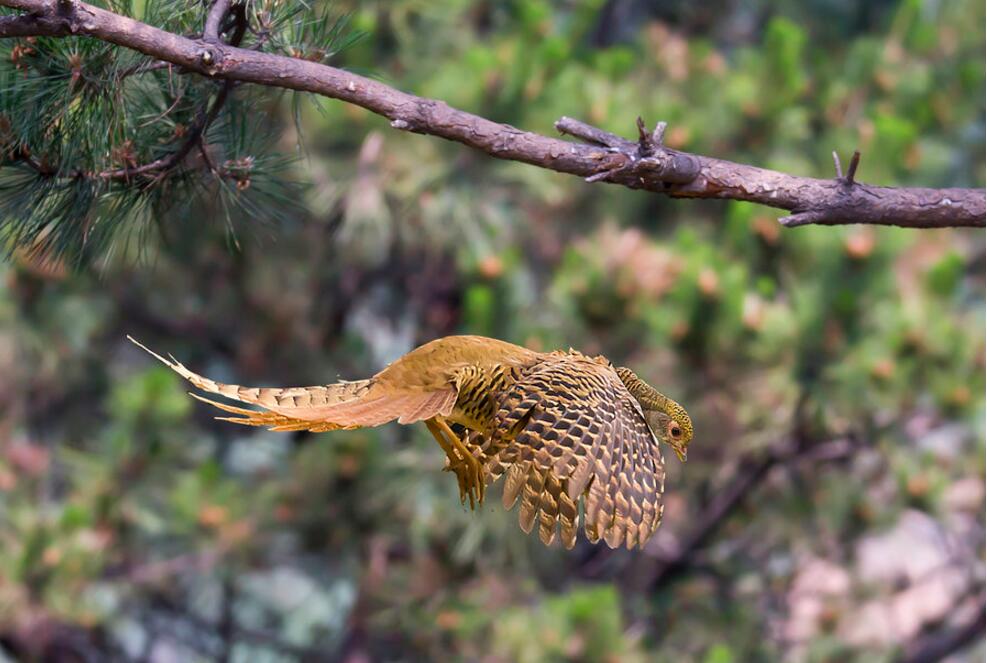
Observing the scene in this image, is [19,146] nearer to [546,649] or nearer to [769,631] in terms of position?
[546,649]

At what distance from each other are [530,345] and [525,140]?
1.60 metres

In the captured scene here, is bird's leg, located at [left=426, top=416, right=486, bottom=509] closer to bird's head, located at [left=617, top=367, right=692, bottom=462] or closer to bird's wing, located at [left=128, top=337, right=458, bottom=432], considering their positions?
bird's wing, located at [left=128, top=337, right=458, bottom=432]

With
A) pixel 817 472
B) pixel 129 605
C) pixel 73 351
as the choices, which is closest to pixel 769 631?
pixel 817 472

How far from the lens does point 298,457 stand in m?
3.16

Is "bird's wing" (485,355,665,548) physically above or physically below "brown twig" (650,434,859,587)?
above

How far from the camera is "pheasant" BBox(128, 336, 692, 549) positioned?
0.92 metres

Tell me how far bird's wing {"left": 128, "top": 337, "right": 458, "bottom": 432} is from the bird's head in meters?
0.19

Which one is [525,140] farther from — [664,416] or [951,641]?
[951,641]

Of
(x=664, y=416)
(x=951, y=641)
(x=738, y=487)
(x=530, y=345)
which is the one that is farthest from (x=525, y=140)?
(x=951, y=641)

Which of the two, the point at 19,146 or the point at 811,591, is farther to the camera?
the point at 811,591

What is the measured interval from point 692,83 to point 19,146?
257 cm

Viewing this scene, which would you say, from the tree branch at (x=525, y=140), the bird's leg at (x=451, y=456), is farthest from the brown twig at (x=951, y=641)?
the bird's leg at (x=451, y=456)

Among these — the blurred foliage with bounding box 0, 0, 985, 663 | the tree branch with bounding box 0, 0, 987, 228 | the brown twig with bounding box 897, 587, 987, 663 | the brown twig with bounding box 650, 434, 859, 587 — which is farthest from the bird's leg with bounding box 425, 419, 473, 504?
the brown twig with bounding box 897, 587, 987, 663

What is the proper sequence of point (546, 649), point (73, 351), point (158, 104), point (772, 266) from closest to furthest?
point (158, 104) → point (546, 649) → point (772, 266) → point (73, 351)
